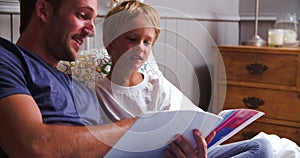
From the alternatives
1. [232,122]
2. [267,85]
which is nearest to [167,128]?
[232,122]

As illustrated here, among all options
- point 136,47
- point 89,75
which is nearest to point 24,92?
point 136,47

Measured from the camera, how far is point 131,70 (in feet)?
4.19

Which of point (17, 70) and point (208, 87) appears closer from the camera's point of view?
point (17, 70)

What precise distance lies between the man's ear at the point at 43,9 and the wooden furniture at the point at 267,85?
1.54 m

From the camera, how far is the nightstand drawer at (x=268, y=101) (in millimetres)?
2334

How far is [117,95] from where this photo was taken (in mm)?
1300

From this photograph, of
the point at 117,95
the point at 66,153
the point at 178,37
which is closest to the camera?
the point at 66,153

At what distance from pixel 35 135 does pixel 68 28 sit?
0.36 m

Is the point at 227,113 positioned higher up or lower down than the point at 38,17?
lower down

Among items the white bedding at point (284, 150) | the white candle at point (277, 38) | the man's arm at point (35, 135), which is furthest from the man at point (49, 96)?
the white candle at point (277, 38)

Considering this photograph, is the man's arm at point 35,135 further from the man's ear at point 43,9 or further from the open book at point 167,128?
the man's ear at point 43,9

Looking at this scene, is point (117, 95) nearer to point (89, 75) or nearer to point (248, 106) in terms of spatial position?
point (89, 75)

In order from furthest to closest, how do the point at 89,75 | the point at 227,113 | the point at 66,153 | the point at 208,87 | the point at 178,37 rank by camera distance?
the point at 208,87
the point at 178,37
the point at 89,75
the point at 227,113
the point at 66,153

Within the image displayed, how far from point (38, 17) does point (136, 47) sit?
28 cm
